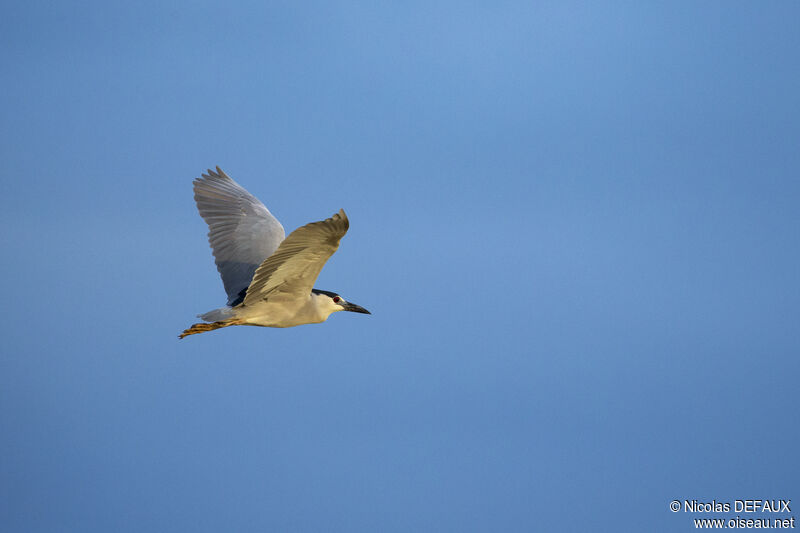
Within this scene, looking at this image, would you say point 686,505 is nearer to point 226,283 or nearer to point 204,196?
point 226,283

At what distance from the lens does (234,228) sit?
9672 mm

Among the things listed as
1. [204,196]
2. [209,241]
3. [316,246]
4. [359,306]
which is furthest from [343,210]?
[204,196]

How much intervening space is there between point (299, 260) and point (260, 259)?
1918 mm

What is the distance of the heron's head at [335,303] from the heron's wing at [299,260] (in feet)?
1.59

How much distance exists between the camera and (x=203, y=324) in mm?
8016

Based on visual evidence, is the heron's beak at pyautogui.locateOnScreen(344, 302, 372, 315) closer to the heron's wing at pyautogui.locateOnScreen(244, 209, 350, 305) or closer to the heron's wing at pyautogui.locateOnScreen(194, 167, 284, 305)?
the heron's wing at pyautogui.locateOnScreen(244, 209, 350, 305)

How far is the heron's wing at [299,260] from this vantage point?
683cm

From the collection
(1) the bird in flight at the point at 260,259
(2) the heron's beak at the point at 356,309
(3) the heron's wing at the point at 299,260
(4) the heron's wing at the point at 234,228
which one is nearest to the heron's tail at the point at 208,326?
(1) the bird in flight at the point at 260,259

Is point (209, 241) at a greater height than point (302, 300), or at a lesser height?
greater

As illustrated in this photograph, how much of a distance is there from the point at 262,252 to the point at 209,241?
0.66 meters

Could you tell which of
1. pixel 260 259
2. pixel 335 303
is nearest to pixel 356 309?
pixel 335 303

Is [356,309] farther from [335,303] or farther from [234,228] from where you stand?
[234,228]

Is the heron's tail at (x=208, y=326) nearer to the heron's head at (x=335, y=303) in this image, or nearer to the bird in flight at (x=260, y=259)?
the bird in flight at (x=260, y=259)

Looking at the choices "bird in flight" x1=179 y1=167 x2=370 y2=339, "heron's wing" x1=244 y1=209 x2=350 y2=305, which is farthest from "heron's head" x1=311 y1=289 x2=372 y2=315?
"heron's wing" x1=244 y1=209 x2=350 y2=305
